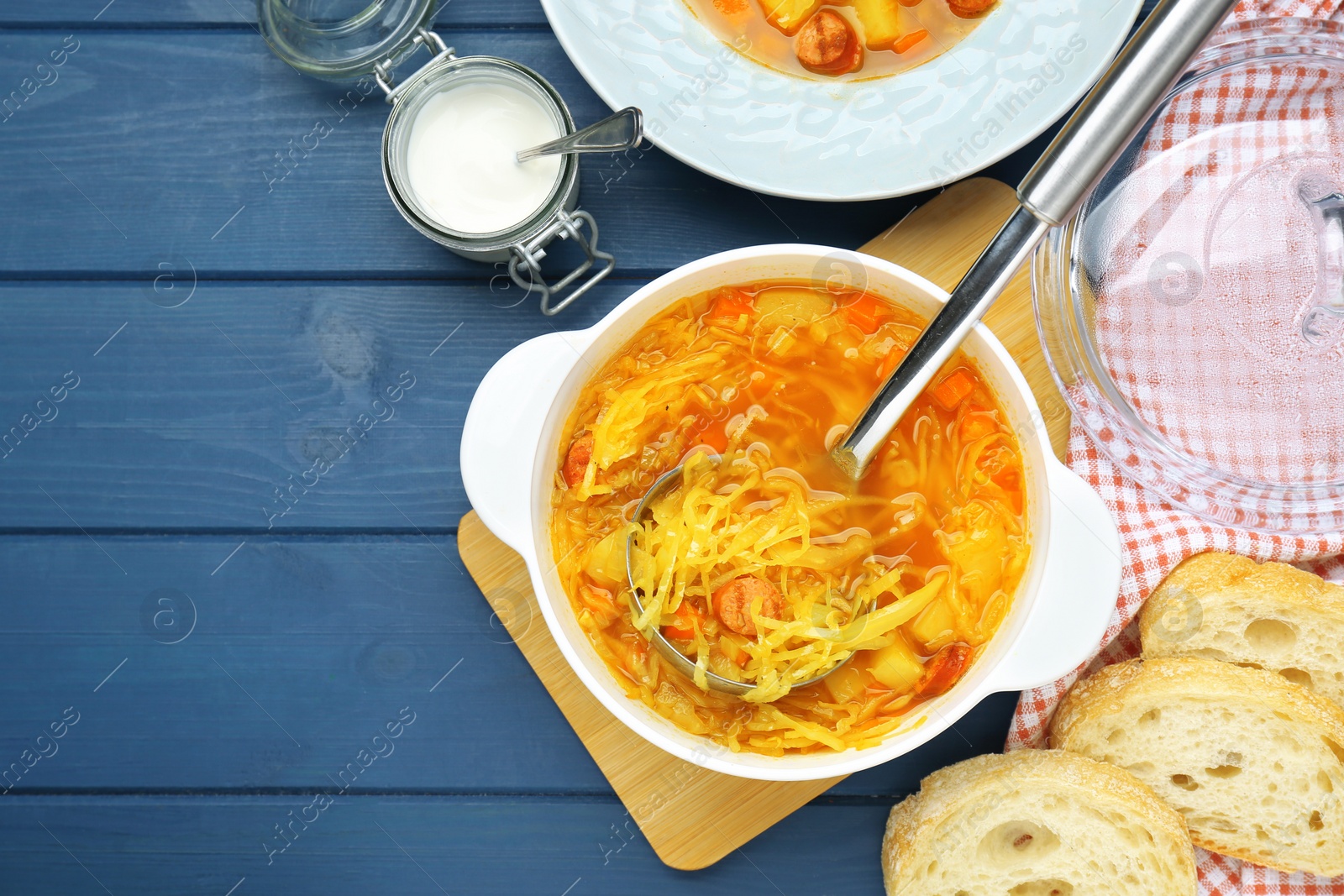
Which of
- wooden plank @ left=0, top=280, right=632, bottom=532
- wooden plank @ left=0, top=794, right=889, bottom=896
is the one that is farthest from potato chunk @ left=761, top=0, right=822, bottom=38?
wooden plank @ left=0, top=794, right=889, bottom=896

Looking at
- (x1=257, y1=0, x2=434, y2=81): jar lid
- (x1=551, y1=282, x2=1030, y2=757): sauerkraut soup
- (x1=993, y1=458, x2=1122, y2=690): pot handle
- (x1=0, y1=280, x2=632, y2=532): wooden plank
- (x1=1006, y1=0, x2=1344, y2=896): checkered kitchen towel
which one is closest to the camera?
(x1=993, y1=458, x2=1122, y2=690): pot handle

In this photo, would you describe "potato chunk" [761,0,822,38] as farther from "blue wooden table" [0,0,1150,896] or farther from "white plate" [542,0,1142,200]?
"blue wooden table" [0,0,1150,896]

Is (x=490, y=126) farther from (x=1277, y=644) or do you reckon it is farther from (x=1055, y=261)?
(x=1277, y=644)

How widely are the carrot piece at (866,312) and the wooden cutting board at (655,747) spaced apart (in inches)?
11.3

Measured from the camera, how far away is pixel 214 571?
2318mm

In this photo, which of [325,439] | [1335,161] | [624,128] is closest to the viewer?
[624,128]

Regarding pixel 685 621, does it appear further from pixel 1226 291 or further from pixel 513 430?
pixel 1226 291

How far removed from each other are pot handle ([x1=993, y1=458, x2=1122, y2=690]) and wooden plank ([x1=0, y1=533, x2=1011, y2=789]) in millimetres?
662

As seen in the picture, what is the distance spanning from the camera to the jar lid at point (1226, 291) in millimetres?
2000

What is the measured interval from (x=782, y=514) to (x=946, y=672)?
431 mm

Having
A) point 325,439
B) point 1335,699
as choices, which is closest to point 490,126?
point 325,439

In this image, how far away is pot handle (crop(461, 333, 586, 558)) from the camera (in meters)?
1.69

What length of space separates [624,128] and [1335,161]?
151 centimetres

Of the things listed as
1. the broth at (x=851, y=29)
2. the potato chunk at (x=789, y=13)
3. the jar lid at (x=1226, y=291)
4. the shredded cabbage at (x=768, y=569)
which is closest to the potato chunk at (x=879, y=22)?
the broth at (x=851, y=29)
